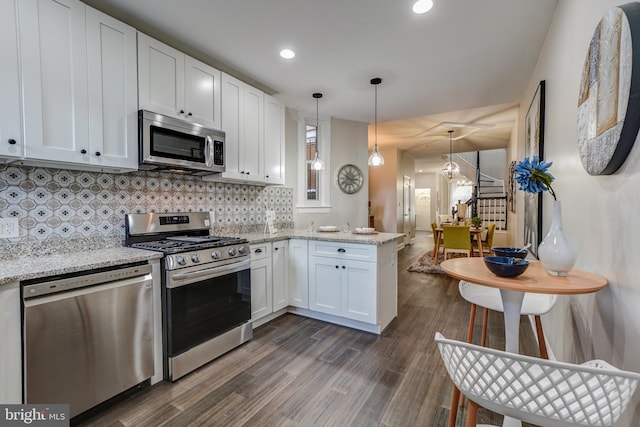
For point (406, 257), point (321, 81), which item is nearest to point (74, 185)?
point (321, 81)

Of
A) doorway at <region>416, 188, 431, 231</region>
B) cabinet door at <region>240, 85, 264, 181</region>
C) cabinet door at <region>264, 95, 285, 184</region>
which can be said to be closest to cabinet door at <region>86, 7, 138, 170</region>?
cabinet door at <region>240, 85, 264, 181</region>

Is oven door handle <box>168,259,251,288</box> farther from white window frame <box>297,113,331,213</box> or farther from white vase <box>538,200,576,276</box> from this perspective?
white vase <box>538,200,576,276</box>

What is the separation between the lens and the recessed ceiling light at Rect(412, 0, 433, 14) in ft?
6.54

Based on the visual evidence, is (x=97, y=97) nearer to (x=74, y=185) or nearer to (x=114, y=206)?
(x=74, y=185)

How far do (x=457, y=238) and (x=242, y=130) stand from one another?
438 centimetres

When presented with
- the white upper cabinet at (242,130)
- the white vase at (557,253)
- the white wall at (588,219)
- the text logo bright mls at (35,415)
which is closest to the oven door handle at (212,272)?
the text logo bright mls at (35,415)

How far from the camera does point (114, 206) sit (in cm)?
223

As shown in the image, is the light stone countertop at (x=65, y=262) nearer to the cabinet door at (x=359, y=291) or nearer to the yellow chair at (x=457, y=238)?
the cabinet door at (x=359, y=291)

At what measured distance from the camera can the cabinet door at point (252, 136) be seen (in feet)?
9.87

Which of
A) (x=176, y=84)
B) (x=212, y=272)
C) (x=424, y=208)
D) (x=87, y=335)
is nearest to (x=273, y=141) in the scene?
(x=176, y=84)

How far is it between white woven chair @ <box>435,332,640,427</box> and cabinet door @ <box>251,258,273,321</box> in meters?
2.09

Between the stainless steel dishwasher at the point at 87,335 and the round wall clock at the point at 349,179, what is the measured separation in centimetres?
333

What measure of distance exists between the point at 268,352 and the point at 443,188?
41.8 feet

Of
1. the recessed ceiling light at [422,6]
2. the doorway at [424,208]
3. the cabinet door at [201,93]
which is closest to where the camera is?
the recessed ceiling light at [422,6]
